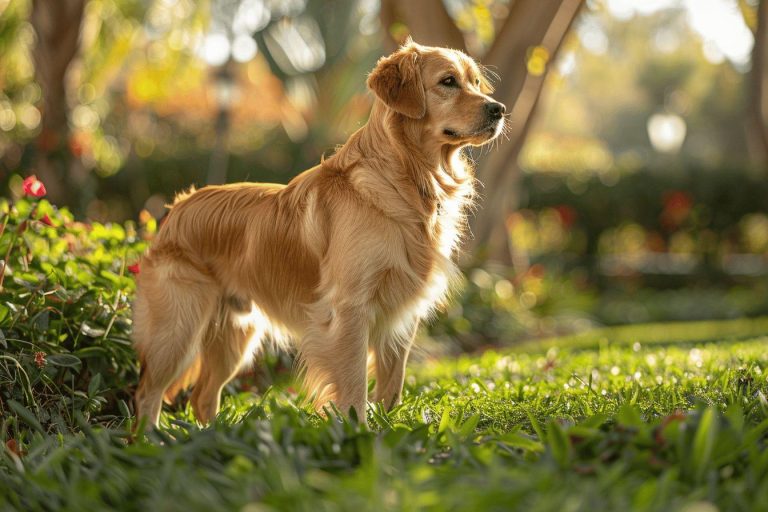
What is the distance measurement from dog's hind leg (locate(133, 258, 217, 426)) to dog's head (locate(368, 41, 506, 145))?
4.50 ft

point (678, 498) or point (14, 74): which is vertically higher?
point (678, 498)

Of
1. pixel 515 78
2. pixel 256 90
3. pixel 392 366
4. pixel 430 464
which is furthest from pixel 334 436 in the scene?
pixel 256 90

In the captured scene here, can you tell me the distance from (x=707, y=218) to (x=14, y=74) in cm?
1502

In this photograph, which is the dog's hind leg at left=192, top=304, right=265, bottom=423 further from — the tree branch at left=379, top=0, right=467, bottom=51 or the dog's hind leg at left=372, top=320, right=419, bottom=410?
the tree branch at left=379, top=0, right=467, bottom=51

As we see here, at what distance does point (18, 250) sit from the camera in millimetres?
4824

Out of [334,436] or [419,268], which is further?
[419,268]

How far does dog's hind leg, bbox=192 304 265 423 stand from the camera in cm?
477

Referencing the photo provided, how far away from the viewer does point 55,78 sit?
12.5m

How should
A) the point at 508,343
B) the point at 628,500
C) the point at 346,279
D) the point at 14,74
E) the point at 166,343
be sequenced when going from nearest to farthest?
1. the point at 628,500
2. the point at 346,279
3. the point at 166,343
4. the point at 508,343
5. the point at 14,74

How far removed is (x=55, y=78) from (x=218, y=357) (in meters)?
9.05

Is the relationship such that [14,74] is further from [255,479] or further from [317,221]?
[255,479]

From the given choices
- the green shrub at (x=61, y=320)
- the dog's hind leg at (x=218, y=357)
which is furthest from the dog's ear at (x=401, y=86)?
the green shrub at (x=61, y=320)

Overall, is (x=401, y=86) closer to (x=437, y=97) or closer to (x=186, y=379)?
(x=437, y=97)

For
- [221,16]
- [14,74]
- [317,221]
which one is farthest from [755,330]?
[221,16]
